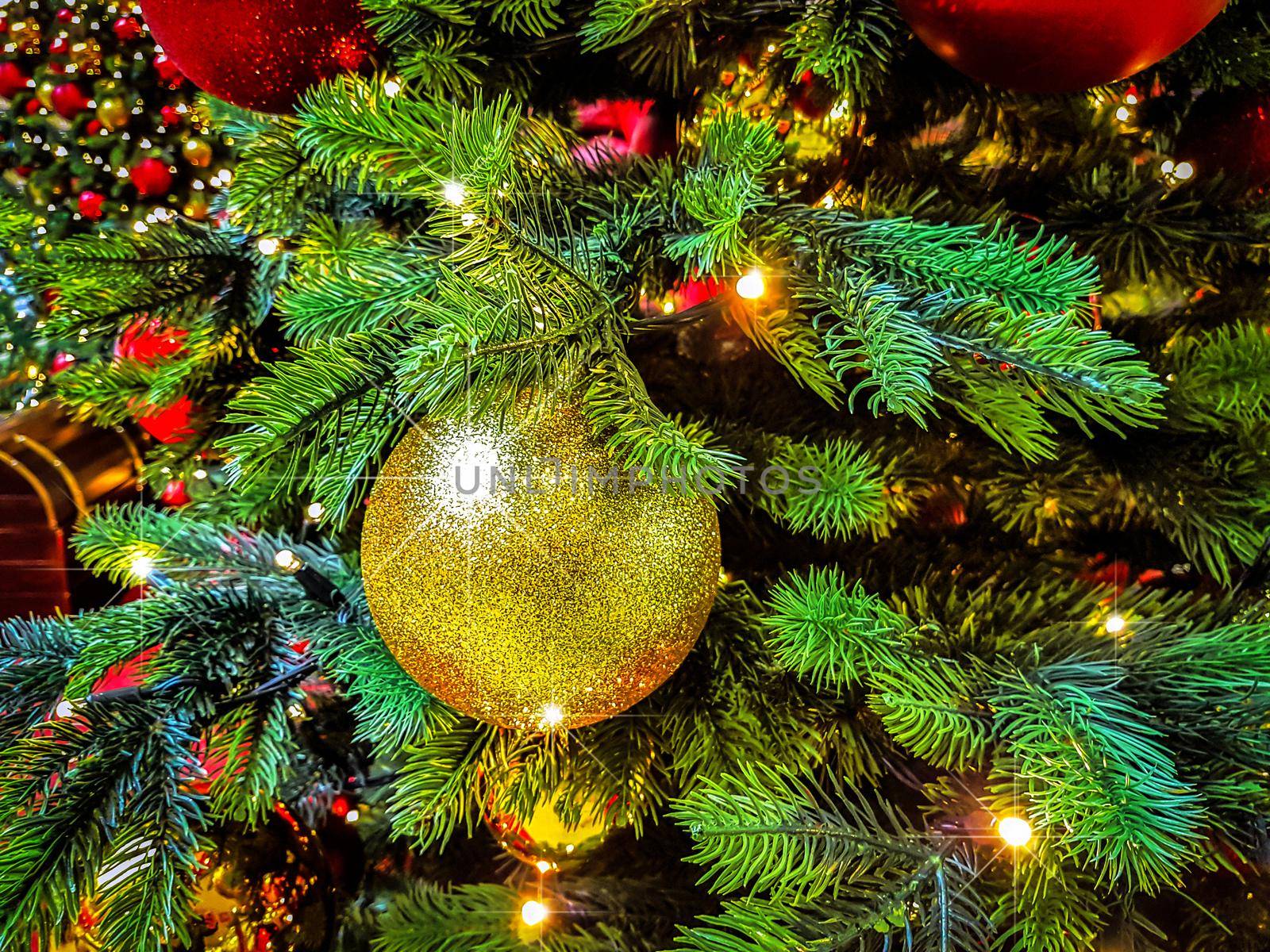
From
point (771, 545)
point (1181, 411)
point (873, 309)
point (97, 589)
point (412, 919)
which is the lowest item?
point (97, 589)

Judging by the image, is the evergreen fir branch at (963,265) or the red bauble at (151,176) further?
the red bauble at (151,176)

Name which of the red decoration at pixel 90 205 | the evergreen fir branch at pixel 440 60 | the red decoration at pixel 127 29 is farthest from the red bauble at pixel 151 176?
the evergreen fir branch at pixel 440 60

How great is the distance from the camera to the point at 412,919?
439 mm

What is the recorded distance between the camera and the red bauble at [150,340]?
0.51 meters

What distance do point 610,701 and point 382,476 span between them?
131 millimetres

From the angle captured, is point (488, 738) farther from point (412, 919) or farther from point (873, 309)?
point (873, 309)

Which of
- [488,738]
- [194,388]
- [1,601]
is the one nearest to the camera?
[488,738]

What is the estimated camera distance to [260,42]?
0.40 m

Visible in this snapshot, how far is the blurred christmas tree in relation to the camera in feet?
0.99

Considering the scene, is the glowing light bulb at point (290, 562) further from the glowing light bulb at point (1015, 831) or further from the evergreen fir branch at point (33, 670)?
the glowing light bulb at point (1015, 831)

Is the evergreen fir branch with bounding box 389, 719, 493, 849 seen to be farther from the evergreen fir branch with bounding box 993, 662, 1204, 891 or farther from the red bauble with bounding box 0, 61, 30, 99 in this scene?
the red bauble with bounding box 0, 61, 30, 99

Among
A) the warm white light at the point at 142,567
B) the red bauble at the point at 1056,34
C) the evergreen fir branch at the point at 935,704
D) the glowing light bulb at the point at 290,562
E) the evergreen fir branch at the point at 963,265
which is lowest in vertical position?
the warm white light at the point at 142,567

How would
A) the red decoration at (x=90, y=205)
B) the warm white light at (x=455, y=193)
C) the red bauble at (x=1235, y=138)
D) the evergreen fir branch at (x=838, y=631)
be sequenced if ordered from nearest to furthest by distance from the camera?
the warm white light at (x=455, y=193)
the evergreen fir branch at (x=838, y=631)
the red bauble at (x=1235, y=138)
the red decoration at (x=90, y=205)

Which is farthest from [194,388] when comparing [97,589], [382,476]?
[97,589]
